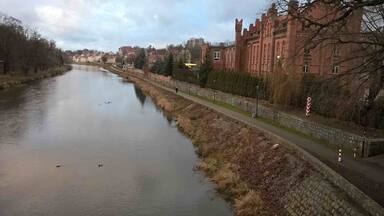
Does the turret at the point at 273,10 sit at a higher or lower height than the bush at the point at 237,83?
higher

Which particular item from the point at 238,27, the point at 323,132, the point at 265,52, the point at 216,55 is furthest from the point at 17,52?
the point at 323,132

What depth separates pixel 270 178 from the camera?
1822 cm

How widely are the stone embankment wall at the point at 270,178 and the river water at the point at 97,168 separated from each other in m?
0.94

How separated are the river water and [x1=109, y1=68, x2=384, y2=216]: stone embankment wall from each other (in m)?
0.94

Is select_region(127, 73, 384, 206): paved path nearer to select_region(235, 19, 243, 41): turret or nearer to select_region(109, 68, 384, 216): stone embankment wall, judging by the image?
select_region(109, 68, 384, 216): stone embankment wall

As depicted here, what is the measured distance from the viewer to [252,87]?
43344 millimetres

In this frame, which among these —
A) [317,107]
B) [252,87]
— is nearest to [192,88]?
[252,87]

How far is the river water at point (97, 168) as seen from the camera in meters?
16.8

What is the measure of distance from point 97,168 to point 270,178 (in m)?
8.88

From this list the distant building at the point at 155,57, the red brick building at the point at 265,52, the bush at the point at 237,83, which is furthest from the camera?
the distant building at the point at 155,57

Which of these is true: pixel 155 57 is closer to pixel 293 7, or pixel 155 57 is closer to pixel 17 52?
pixel 17 52

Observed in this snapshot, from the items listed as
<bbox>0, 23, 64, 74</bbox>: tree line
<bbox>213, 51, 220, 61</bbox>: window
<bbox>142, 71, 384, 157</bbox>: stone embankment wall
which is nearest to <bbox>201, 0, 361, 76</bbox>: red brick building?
<bbox>213, 51, 220, 61</bbox>: window

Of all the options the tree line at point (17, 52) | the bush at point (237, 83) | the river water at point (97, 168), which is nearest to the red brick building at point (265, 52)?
the bush at point (237, 83)

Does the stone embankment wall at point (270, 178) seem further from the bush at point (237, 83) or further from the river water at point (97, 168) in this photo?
the bush at point (237, 83)
